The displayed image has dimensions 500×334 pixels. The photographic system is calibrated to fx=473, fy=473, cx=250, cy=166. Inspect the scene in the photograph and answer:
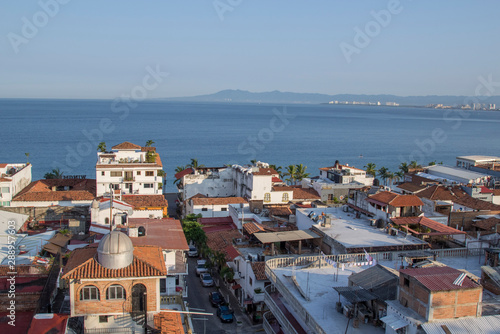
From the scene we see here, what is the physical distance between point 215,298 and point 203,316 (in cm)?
180

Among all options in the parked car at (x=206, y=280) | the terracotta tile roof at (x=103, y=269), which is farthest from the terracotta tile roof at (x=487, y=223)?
the terracotta tile roof at (x=103, y=269)

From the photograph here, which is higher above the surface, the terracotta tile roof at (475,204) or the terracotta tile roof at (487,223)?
the terracotta tile roof at (487,223)

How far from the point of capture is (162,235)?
94.3ft

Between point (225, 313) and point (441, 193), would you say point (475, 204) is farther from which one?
point (225, 313)

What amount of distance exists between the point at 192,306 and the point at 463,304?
1878 cm

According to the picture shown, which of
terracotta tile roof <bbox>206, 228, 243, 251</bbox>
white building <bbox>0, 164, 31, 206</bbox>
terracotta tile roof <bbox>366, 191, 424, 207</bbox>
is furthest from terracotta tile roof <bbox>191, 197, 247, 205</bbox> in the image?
terracotta tile roof <bbox>366, 191, 424, 207</bbox>

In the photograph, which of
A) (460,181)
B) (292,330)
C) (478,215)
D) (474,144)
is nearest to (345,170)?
(460,181)

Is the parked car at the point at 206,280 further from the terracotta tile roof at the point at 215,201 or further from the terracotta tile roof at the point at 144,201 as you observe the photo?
the terracotta tile roof at the point at 215,201

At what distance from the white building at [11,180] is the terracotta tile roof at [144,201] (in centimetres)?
1141

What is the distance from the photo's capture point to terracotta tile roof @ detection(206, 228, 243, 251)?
3616cm

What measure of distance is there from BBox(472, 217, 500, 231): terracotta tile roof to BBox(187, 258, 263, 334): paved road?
19.0 m

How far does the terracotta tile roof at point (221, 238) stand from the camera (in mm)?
36162

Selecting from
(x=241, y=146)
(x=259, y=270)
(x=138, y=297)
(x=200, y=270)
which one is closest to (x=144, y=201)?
(x=200, y=270)

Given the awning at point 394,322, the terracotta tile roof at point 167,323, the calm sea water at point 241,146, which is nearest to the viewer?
the awning at point 394,322
